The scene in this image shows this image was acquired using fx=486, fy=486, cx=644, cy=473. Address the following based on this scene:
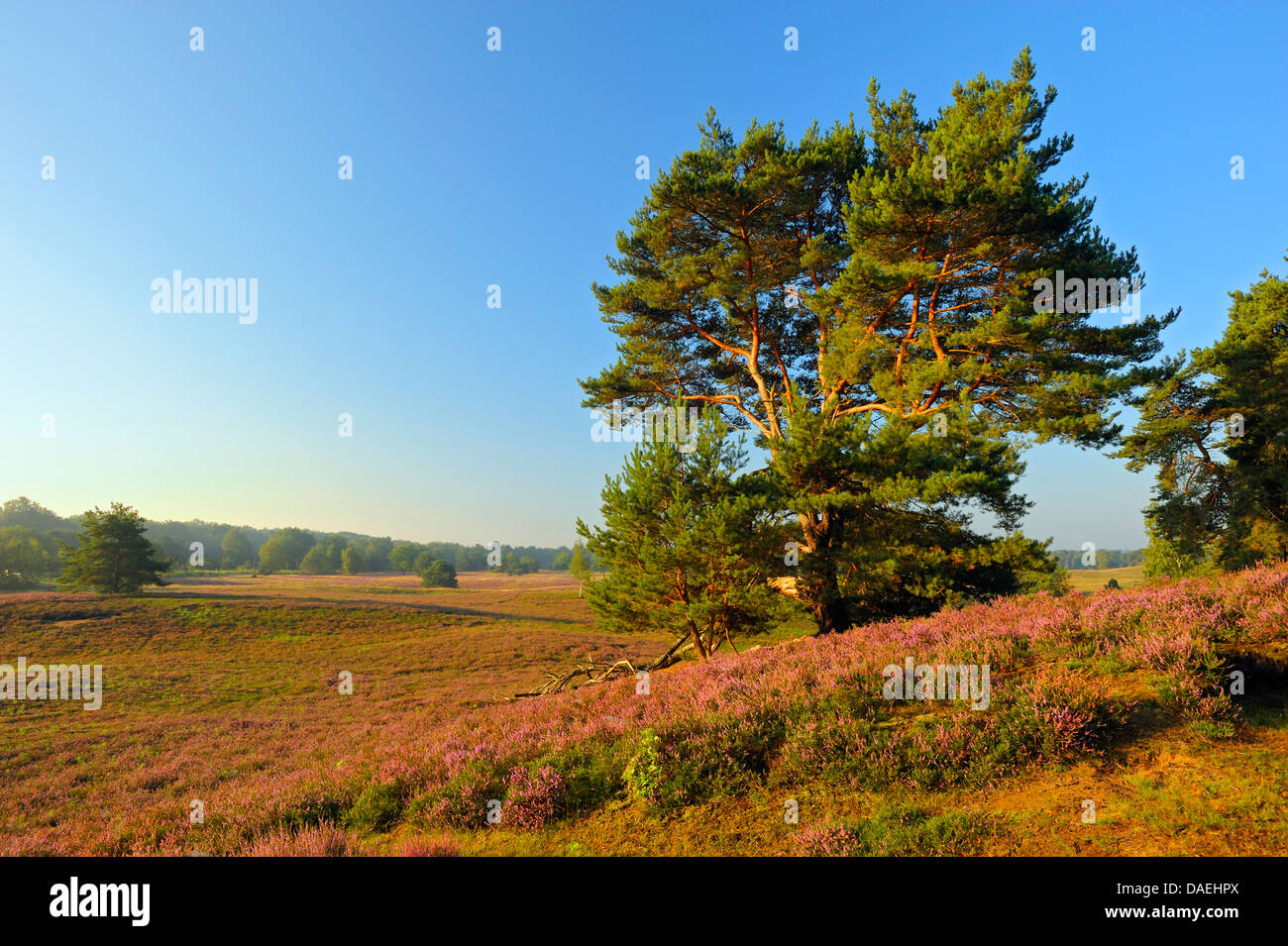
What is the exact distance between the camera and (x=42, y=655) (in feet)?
93.2

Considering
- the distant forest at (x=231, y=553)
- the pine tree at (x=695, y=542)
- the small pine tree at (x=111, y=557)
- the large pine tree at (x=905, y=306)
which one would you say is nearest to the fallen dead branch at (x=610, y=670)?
the pine tree at (x=695, y=542)

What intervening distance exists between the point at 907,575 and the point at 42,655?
45644 millimetres

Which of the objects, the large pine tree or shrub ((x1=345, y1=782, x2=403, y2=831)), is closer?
shrub ((x1=345, y1=782, x2=403, y2=831))

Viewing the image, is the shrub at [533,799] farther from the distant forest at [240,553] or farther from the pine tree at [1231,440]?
the distant forest at [240,553]

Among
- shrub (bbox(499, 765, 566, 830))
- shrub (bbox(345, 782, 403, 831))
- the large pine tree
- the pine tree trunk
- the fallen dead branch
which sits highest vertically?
the large pine tree

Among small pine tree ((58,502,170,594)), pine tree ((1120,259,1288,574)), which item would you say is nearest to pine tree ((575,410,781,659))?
pine tree ((1120,259,1288,574))

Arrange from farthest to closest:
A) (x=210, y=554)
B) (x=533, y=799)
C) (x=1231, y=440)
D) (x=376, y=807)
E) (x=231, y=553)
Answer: (x=210, y=554), (x=231, y=553), (x=1231, y=440), (x=376, y=807), (x=533, y=799)

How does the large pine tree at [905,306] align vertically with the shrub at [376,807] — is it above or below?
above

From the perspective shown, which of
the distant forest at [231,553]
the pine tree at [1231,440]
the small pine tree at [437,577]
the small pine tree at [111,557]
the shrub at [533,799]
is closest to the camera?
the shrub at [533,799]

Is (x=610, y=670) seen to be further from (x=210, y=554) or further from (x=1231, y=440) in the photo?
(x=210, y=554)

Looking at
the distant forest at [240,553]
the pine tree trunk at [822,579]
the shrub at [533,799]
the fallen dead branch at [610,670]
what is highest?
the pine tree trunk at [822,579]

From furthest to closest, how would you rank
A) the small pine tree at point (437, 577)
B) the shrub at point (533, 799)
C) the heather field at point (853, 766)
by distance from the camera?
the small pine tree at point (437, 577) → the shrub at point (533, 799) → the heather field at point (853, 766)

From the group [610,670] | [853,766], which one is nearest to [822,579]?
[610,670]

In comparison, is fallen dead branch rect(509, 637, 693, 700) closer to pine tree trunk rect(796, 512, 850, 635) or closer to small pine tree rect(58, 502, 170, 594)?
pine tree trunk rect(796, 512, 850, 635)
